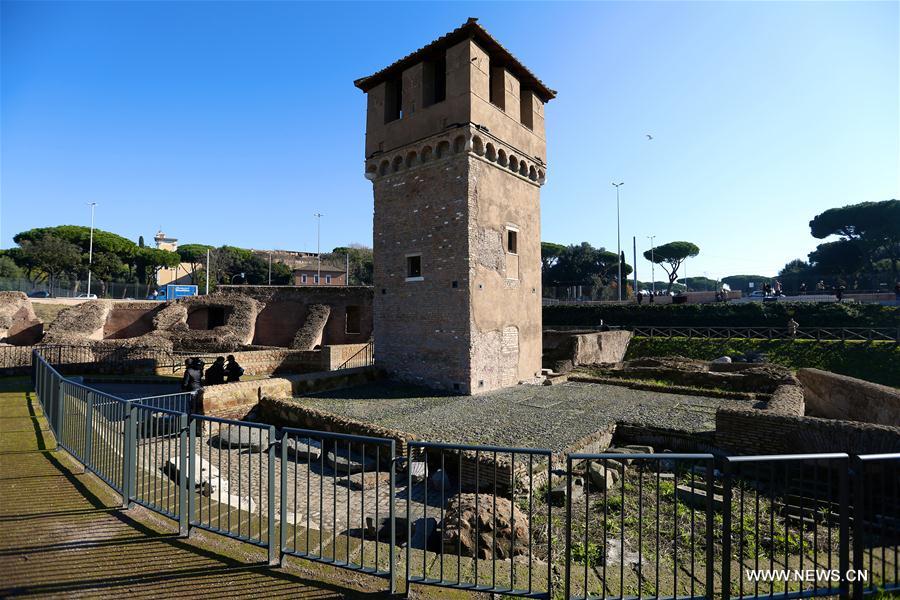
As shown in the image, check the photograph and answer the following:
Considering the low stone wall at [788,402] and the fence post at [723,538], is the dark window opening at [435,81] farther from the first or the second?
the fence post at [723,538]

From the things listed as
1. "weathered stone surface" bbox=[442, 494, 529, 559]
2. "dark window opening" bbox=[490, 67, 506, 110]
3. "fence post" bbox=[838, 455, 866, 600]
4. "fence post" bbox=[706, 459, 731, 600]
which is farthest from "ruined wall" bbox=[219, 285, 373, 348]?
"fence post" bbox=[838, 455, 866, 600]

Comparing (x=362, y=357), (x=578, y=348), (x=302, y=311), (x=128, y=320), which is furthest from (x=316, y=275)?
(x=578, y=348)

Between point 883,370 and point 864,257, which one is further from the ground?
point 864,257

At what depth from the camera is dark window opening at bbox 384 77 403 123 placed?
49.0 feet

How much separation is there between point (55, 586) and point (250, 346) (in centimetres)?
2340

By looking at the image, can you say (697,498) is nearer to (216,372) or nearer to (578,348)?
(216,372)

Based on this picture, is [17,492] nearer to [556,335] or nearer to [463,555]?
[463,555]

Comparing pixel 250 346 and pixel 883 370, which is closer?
pixel 883 370

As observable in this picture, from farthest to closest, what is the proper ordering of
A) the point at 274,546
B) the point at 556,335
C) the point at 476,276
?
the point at 556,335 < the point at 476,276 < the point at 274,546

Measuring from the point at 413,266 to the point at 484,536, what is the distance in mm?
10914

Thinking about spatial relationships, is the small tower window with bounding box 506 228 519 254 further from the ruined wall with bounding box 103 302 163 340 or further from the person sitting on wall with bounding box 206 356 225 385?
the ruined wall with bounding box 103 302 163 340

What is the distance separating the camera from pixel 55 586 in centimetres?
328

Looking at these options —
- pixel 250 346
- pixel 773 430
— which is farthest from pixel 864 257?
pixel 250 346

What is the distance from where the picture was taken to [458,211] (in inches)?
513
